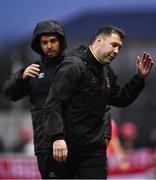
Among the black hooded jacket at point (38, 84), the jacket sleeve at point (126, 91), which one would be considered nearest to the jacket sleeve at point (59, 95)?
the black hooded jacket at point (38, 84)

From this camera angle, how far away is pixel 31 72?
8.62m

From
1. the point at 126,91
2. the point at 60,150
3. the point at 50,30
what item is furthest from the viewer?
the point at 126,91

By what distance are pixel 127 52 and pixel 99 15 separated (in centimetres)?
570

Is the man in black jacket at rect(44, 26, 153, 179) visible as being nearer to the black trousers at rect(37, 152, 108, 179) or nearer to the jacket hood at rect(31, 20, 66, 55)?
the black trousers at rect(37, 152, 108, 179)

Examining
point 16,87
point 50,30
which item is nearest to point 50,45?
point 50,30

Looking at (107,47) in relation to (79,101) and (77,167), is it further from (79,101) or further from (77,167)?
(77,167)

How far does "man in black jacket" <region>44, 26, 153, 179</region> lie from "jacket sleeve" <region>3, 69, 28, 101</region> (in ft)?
1.72

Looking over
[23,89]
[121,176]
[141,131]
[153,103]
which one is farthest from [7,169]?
[153,103]

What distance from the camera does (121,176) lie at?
1487 centimetres

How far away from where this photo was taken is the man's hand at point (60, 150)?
7840 mm

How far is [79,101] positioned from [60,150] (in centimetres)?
56

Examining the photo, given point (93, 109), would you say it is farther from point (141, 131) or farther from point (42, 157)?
point (141, 131)

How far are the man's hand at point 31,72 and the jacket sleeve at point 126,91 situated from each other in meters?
0.71

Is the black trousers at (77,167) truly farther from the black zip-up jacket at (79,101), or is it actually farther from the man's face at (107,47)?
the man's face at (107,47)
